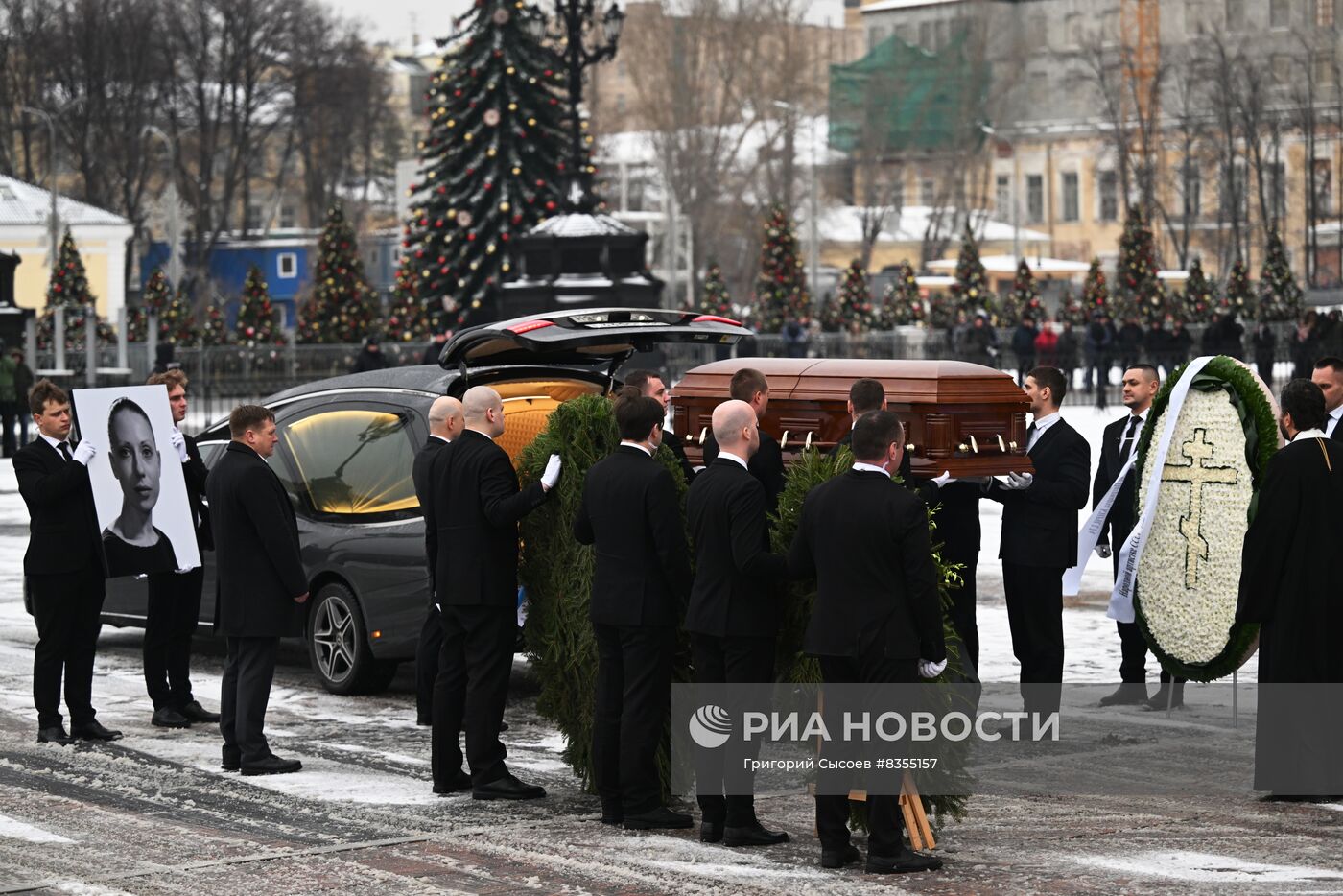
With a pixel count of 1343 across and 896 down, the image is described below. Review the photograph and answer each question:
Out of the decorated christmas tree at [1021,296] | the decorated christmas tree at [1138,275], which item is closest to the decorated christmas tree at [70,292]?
the decorated christmas tree at [1021,296]

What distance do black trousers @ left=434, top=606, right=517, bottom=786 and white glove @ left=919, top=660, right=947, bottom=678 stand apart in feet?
7.24

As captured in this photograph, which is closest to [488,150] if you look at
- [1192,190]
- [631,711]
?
[631,711]

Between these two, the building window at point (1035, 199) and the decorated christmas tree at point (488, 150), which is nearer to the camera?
the decorated christmas tree at point (488, 150)

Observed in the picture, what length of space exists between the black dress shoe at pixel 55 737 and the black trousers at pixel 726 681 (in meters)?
3.78

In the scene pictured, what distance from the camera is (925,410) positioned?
1071cm

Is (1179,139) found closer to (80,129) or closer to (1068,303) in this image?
(1068,303)

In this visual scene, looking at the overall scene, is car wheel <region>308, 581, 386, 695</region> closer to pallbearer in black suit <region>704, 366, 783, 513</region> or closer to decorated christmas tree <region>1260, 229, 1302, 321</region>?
pallbearer in black suit <region>704, 366, 783, 513</region>

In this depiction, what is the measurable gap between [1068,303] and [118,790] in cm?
4394

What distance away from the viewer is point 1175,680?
1123 centimetres

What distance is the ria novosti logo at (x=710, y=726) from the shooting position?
853cm

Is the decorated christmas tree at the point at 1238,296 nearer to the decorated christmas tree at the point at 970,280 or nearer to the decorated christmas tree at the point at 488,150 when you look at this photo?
the decorated christmas tree at the point at 970,280

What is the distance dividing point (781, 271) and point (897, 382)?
38.9 metres

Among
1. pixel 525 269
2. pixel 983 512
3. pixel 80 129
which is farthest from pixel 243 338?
pixel 80 129

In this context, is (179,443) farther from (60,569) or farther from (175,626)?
(60,569)
